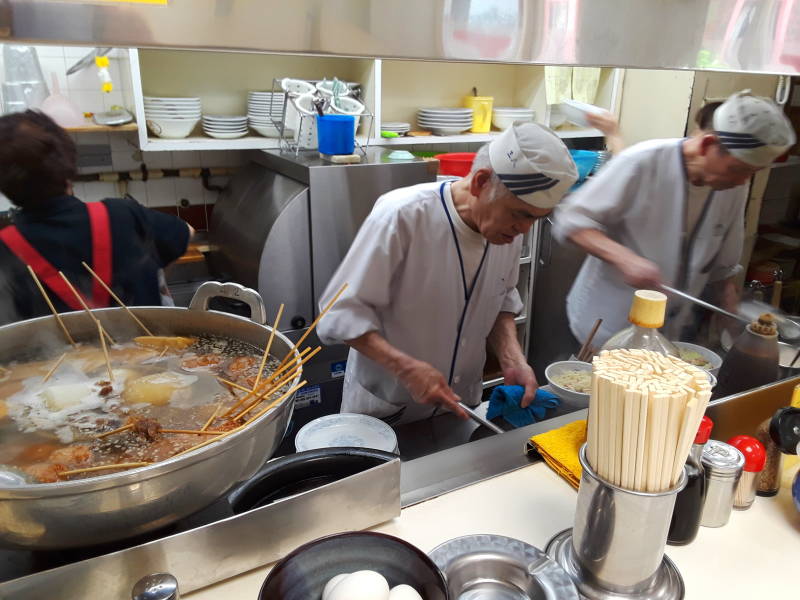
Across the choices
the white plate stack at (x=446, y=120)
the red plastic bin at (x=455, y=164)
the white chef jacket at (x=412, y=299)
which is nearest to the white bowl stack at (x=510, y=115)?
the white plate stack at (x=446, y=120)

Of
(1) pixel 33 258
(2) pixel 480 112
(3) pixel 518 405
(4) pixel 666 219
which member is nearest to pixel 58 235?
(1) pixel 33 258

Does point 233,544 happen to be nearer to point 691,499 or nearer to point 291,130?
point 691,499

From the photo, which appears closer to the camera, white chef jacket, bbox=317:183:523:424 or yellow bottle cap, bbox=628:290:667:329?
yellow bottle cap, bbox=628:290:667:329

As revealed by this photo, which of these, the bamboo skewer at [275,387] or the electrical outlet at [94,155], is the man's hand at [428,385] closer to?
the bamboo skewer at [275,387]

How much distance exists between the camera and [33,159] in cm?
149

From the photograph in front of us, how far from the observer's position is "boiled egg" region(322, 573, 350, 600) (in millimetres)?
734

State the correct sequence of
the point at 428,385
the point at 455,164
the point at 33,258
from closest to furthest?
the point at 33,258 < the point at 428,385 < the point at 455,164

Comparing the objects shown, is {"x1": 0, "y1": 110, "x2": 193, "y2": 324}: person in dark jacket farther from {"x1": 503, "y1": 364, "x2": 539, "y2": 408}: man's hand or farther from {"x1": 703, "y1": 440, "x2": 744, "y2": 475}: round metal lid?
{"x1": 703, "y1": 440, "x2": 744, "y2": 475}: round metal lid

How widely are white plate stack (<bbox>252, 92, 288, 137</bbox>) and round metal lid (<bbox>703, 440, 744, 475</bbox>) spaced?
256 cm

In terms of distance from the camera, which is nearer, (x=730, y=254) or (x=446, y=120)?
(x=730, y=254)

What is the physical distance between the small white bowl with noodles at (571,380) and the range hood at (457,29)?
0.92 metres

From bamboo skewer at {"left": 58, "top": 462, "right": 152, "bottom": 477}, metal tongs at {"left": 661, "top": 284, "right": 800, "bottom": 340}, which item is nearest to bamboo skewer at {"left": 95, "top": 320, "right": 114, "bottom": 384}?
bamboo skewer at {"left": 58, "top": 462, "right": 152, "bottom": 477}

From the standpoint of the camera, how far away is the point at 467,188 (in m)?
1.93

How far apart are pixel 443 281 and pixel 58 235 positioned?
3.86 ft
